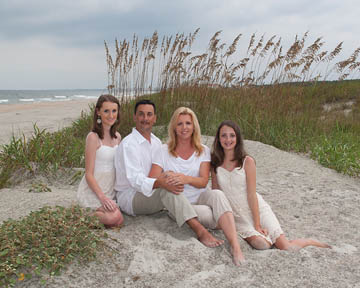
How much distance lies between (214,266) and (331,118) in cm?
622

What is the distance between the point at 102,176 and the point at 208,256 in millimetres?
1126

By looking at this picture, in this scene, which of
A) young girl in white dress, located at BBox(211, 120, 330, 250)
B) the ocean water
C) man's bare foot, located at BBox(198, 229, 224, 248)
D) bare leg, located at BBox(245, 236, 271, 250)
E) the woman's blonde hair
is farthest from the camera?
the ocean water

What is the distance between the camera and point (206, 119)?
247 inches

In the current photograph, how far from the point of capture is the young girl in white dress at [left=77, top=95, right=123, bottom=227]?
115 inches

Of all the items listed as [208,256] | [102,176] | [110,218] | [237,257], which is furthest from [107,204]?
[237,257]

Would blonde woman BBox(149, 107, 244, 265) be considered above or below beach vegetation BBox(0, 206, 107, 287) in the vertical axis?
above

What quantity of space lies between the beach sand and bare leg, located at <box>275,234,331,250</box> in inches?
4.9

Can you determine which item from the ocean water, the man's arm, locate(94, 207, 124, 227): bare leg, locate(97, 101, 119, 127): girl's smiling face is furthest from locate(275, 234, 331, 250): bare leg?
the ocean water

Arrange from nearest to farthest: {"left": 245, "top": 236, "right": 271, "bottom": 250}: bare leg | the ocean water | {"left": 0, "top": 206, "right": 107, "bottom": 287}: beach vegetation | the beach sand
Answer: {"left": 0, "top": 206, "right": 107, "bottom": 287}: beach vegetation < the beach sand < {"left": 245, "top": 236, "right": 271, "bottom": 250}: bare leg < the ocean water

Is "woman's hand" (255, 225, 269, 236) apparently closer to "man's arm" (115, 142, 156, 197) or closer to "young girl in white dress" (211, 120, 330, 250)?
"young girl in white dress" (211, 120, 330, 250)

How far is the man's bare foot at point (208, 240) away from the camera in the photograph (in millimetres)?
2732

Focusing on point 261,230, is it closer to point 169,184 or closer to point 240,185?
point 240,185

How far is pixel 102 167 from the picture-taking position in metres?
3.12

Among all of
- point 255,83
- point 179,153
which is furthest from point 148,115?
point 255,83
